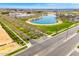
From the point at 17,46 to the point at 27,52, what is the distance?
1.61 ft

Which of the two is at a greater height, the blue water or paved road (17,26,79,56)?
the blue water

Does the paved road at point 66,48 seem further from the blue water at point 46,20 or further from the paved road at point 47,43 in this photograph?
the blue water at point 46,20

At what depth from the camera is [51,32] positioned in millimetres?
6016

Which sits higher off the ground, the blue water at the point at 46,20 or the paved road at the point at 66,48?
the blue water at the point at 46,20

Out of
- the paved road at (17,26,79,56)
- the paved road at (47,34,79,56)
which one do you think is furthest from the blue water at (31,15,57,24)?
the paved road at (47,34,79,56)

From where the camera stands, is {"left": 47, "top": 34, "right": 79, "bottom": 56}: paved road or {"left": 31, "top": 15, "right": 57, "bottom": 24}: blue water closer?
{"left": 47, "top": 34, "right": 79, "bottom": 56}: paved road

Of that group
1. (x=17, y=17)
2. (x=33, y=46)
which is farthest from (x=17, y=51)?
(x=17, y=17)

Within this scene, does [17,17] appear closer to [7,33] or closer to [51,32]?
[7,33]

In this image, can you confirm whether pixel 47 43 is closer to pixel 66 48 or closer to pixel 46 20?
pixel 66 48

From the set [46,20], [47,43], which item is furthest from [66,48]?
[46,20]

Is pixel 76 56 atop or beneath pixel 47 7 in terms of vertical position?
beneath

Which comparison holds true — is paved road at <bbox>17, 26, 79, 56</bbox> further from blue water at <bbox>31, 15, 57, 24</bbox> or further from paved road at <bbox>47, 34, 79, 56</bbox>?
Answer: blue water at <bbox>31, 15, 57, 24</bbox>

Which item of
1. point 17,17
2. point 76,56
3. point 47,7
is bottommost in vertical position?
point 76,56

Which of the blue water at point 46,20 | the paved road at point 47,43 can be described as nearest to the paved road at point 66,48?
the paved road at point 47,43
